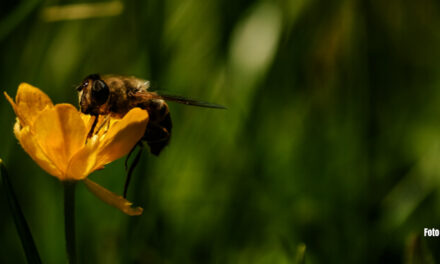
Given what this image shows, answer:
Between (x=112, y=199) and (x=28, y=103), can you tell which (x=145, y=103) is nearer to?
(x=28, y=103)

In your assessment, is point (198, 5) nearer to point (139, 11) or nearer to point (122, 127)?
point (139, 11)

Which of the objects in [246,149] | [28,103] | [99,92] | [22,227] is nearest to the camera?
[22,227]

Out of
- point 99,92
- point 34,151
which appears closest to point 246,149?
point 99,92

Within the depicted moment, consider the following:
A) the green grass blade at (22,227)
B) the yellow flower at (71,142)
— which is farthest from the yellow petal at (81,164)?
the green grass blade at (22,227)

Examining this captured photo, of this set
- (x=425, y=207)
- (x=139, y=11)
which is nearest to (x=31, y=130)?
(x=139, y=11)

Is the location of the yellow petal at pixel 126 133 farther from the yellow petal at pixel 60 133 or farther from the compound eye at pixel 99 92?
the compound eye at pixel 99 92

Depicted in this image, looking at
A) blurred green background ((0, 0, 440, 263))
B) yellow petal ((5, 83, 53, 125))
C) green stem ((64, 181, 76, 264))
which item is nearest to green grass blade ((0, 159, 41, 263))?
green stem ((64, 181, 76, 264))

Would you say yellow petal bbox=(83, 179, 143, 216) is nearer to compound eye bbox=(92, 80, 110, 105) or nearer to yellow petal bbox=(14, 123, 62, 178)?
yellow petal bbox=(14, 123, 62, 178)
